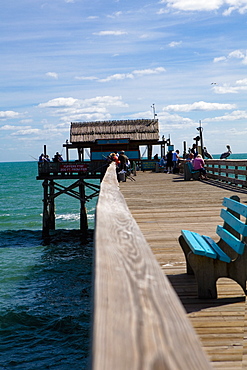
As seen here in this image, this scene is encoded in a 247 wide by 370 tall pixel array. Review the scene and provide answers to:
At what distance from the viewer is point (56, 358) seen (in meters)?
8.83

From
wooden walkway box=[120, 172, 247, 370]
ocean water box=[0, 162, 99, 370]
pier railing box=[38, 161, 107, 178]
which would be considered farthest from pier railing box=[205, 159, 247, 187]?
pier railing box=[38, 161, 107, 178]

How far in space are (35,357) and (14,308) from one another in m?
3.22

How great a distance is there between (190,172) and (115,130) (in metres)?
21.9

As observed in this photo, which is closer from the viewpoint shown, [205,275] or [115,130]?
[205,275]

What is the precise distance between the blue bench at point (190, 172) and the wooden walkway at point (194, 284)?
800 cm

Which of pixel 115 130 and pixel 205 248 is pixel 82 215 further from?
pixel 205 248

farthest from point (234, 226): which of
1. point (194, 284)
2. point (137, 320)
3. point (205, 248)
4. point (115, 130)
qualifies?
point (115, 130)

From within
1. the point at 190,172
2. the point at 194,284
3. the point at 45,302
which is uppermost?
the point at 190,172

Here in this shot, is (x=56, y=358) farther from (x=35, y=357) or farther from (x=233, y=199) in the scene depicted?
(x=233, y=199)

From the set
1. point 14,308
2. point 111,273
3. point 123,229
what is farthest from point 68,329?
point 111,273

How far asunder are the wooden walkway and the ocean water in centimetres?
266

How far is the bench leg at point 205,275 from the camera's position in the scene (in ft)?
15.2

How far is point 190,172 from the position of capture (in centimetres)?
2083

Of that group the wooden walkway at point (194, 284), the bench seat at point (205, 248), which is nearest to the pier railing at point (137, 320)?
the wooden walkway at point (194, 284)
